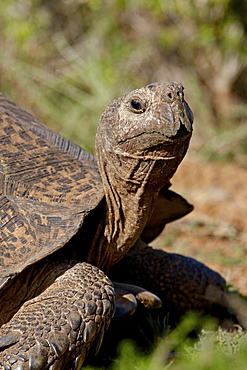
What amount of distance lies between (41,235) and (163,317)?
1369 mm

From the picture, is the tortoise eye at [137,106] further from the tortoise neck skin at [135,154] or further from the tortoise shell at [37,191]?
the tortoise shell at [37,191]

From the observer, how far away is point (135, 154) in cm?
279

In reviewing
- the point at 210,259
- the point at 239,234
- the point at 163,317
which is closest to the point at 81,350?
the point at 163,317

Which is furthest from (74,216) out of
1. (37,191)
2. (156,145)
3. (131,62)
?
(131,62)

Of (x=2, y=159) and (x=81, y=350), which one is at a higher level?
(x=2, y=159)

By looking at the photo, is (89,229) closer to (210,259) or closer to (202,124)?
(210,259)

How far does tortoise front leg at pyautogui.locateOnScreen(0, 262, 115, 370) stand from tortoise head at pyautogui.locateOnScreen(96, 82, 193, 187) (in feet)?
1.93

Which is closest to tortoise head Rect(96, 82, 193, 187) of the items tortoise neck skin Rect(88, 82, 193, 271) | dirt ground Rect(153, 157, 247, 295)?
tortoise neck skin Rect(88, 82, 193, 271)

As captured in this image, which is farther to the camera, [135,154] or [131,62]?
[131,62]

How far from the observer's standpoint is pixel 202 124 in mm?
9336

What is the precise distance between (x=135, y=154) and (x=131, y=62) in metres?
6.86

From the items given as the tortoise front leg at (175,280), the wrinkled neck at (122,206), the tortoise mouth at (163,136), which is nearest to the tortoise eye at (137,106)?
the tortoise mouth at (163,136)

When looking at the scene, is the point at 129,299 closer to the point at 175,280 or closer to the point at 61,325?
the point at 61,325

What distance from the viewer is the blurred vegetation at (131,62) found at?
871 cm
